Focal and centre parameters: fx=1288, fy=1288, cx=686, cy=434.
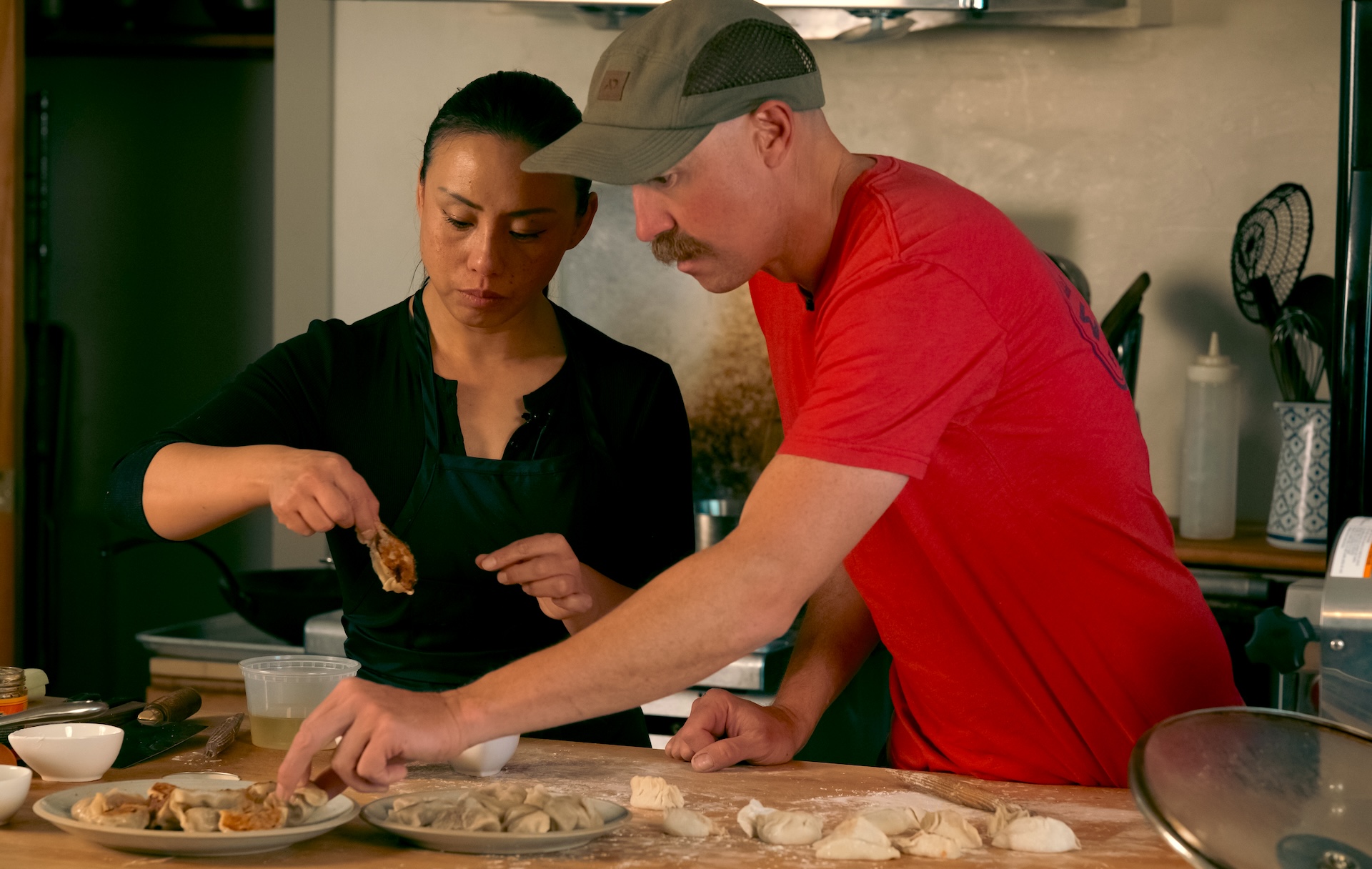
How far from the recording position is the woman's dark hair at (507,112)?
5.32 feet

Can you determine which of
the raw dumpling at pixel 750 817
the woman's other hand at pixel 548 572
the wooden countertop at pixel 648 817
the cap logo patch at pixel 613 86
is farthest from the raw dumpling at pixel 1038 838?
the cap logo patch at pixel 613 86

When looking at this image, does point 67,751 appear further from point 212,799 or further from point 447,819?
point 447,819

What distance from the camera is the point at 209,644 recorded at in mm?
2531

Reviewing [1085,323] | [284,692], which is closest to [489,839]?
[284,692]

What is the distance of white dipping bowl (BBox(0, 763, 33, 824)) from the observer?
1.14 m

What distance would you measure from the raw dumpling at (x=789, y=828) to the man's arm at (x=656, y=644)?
0.15m

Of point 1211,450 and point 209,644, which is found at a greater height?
point 1211,450

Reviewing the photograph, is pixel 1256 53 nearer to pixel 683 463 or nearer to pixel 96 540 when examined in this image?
pixel 683 463

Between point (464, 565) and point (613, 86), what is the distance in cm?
73

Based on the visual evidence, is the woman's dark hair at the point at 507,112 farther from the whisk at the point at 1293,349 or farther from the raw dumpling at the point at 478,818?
the whisk at the point at 1293,349

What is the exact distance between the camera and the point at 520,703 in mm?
1146

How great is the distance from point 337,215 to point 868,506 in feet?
7.59

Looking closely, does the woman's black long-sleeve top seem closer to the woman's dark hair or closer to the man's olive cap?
the woman's dark hair

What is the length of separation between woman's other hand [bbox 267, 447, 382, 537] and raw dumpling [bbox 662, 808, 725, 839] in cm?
48
